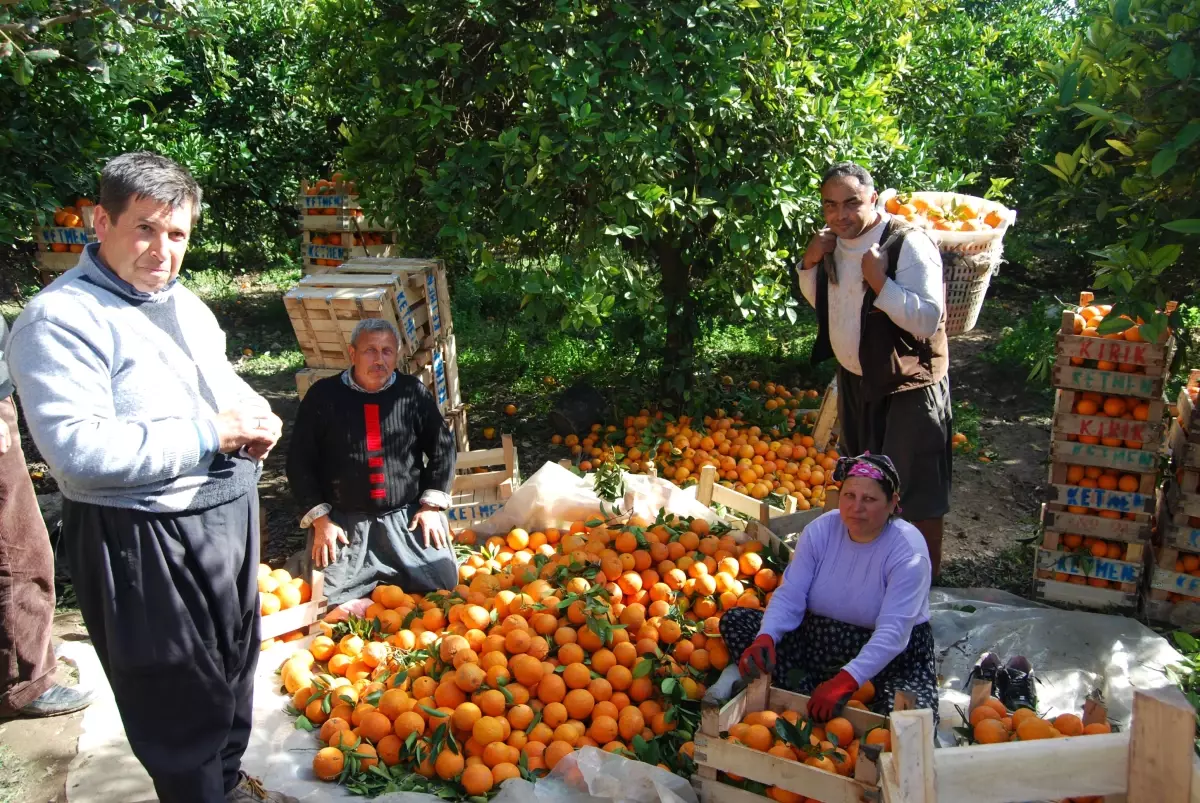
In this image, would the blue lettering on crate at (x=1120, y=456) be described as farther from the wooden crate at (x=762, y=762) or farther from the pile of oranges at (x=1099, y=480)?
the wooden crate at (x=762, y=762)

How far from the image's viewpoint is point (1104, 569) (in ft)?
14.6

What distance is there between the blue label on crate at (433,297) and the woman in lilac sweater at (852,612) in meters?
2.63

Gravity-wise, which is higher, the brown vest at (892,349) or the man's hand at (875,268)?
the man's hand at (875,268)

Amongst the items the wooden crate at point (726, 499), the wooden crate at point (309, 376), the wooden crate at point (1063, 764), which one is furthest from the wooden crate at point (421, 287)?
the wooden crate at point (1063, 764)

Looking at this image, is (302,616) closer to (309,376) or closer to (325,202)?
(309,376)

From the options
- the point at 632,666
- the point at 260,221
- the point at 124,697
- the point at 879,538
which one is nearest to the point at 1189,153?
the point at 879,538

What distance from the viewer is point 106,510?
2.29 m

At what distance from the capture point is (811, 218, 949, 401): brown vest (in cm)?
A: 363

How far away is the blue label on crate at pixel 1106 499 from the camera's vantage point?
14.3ft

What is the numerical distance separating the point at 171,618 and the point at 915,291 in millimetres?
2695

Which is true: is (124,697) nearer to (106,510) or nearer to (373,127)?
(106,510)

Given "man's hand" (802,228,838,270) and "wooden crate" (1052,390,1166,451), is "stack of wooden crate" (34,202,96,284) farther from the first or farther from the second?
"wooden crate" (1052,390,1166,451)

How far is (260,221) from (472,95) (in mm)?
5415

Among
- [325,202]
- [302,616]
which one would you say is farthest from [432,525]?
[325,202]
